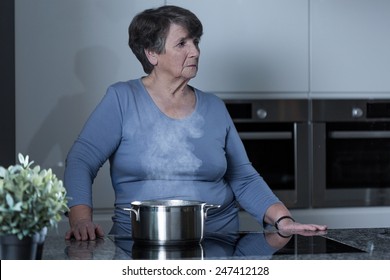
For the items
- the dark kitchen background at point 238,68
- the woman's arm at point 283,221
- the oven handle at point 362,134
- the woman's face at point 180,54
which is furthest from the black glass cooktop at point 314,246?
the oven handle at point 362,134

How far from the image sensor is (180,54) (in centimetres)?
245

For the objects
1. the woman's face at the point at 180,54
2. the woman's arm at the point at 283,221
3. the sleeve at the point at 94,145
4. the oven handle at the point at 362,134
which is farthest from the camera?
the oven handle at the point at 362,134

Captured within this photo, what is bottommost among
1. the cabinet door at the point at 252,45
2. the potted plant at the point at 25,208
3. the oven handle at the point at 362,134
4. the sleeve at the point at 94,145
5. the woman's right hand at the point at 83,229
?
the woman's right hand at the point at 83,229

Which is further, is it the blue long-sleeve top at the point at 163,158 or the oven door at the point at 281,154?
the oven door at the point at 281,154

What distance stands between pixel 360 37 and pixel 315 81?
28cm

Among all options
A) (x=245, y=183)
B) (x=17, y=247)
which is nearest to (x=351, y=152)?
(x=245, y=183)

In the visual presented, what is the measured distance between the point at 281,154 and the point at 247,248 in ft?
5.51

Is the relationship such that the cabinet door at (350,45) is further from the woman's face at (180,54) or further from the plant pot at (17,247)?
the plant pot at (17,247)

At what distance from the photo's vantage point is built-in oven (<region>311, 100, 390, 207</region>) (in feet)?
11.0

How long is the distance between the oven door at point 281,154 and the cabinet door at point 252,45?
0.17 meters

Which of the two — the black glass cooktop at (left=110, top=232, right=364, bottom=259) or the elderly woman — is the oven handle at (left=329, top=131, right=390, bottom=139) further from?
the black glass cooktop at (left=110, top=232, right=364, bottom=259)

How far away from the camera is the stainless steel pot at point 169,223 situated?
63.8 inches

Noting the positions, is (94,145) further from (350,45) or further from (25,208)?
(350,45)

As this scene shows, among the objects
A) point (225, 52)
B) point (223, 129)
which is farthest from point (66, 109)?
point (223, 129)
